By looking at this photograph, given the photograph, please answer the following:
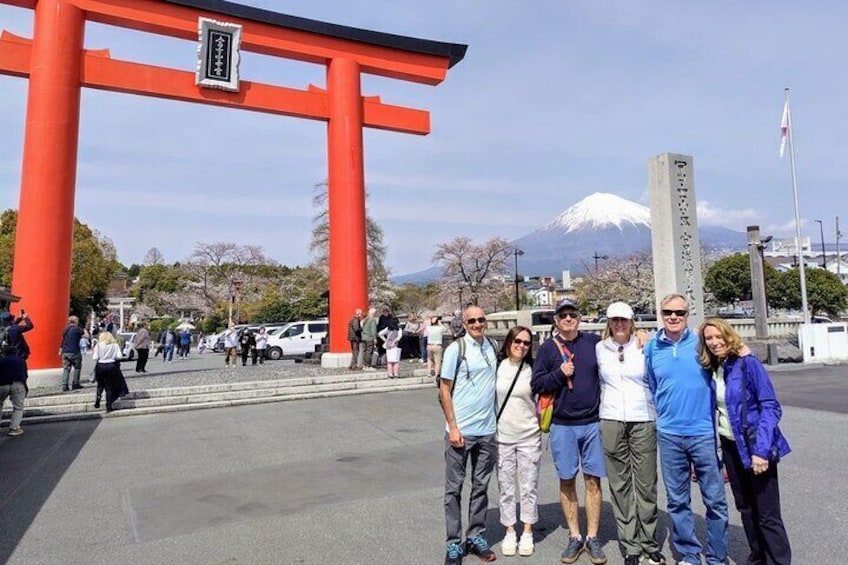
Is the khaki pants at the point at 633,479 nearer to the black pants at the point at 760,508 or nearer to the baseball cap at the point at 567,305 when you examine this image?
the black pants at the point at 760,508

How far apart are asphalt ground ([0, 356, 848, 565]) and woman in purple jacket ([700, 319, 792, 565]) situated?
0.63m

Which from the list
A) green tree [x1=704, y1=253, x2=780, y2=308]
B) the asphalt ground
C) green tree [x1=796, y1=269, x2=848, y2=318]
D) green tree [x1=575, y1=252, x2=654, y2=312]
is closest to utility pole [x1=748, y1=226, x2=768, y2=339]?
the asphalt ground

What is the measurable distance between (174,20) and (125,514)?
43.9 ft

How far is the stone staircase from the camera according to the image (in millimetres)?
9867

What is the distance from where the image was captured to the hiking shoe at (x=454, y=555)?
3.61m

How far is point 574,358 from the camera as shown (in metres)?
3.81

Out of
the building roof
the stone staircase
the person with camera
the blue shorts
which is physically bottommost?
the stone staircase

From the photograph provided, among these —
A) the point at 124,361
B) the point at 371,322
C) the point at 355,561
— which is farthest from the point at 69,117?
the point at 124,361

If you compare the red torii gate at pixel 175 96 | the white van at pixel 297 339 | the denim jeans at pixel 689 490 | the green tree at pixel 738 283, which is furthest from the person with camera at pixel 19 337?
the green tree at pixel 738 283

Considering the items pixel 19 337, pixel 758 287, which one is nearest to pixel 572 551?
pixel 19 337

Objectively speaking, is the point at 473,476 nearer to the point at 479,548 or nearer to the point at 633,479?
the point at 479,548

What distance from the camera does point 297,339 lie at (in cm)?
2428

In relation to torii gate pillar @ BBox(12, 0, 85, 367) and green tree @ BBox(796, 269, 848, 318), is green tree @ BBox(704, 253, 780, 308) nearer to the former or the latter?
green tree @ BBox(796, 269, 848, 318)

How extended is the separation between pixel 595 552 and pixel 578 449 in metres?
0.66
